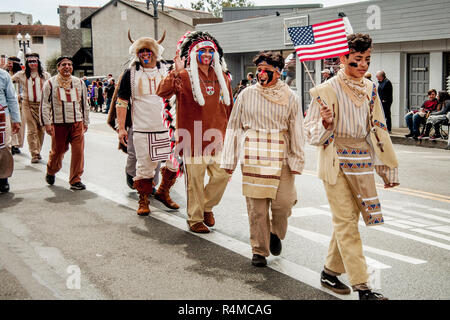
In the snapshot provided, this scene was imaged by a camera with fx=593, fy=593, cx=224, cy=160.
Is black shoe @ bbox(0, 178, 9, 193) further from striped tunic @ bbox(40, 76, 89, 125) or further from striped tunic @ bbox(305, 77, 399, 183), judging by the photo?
striped tunic @ bbox(305, 77, 399, 183)

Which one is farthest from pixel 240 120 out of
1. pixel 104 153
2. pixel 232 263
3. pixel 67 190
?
pixel 104 153

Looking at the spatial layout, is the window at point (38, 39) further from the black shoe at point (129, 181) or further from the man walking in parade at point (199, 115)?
the man walking in parade at point (199, 115)

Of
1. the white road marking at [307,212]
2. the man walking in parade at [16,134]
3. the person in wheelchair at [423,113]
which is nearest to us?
the white road marking at [307,212]

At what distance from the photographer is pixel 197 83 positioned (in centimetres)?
606

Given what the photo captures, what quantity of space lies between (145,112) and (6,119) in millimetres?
2300

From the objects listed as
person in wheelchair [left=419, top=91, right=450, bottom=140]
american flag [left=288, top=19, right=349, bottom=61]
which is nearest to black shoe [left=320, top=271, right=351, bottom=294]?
american flag [left=288, top=19, right=349, bottom=61]

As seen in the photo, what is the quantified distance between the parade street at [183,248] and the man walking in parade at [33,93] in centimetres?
286

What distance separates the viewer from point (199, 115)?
6180 millimetres

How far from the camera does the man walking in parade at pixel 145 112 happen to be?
23.5 feet

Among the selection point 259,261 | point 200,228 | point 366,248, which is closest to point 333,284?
point 259,261

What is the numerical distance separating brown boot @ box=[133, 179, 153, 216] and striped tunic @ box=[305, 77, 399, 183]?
3.18 metres

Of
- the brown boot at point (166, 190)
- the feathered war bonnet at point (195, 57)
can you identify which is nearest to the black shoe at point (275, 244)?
the feathered war bonnet at point (195, 57)

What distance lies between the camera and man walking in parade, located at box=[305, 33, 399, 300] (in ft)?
13.9

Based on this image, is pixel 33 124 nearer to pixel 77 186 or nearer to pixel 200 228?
pixel 77 186
